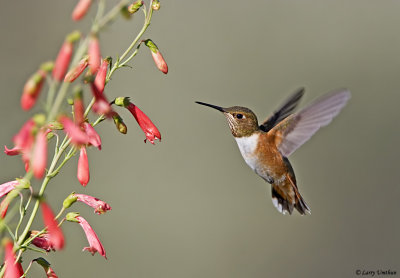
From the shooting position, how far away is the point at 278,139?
Result: 366cm

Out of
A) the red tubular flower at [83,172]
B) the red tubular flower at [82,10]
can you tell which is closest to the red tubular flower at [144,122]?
the red tubular flower at [83,172]

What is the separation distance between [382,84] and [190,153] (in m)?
3.87

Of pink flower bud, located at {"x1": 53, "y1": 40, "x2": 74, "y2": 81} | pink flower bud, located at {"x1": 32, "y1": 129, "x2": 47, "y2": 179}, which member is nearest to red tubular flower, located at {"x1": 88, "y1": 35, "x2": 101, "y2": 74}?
pink flower bud, located at {"x1": 53, "y1": 40, "x2": 74, "y2": 81}

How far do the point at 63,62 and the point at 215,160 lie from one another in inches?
279

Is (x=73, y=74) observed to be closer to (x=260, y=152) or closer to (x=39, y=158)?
(x=39, y=158)

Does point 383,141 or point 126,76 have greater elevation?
point 126,76

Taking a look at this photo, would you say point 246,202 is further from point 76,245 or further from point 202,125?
point 76,245

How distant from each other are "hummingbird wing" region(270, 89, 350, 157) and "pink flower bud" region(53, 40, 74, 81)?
1683 millimetres

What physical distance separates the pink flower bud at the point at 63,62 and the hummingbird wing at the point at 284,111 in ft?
6.61

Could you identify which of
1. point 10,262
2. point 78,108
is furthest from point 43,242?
point 78,108

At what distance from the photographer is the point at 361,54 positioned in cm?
1105

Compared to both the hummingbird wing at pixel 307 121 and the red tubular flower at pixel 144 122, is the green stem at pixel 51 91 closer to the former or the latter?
the red tubular flower at pixel 144 122

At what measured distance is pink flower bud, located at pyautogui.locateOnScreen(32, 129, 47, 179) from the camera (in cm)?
159

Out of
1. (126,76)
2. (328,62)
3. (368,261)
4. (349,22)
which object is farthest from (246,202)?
(349,22)
